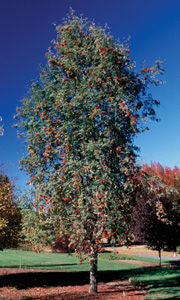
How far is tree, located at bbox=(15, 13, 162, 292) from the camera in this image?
973 cm

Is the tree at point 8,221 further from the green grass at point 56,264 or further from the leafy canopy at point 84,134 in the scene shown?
the green grass at point 56,264

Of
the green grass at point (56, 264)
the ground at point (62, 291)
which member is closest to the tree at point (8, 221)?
the ground at point (62, 291)

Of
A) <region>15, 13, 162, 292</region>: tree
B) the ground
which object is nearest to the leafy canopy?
<region>15, 13, 162, 292</region>: tree

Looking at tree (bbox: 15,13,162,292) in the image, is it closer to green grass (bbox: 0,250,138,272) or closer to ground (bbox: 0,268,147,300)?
ground (bbox: 0,268,147,300)

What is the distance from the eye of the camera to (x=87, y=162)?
9.64 metres

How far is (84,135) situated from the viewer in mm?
10070

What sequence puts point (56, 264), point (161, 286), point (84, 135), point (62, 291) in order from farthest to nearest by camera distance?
point (56, 264) → point (161, 286) → point (62, 291) → point (84, 135)

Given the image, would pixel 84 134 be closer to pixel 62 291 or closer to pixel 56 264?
pixel 62 291

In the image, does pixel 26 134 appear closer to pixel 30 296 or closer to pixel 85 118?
pixel 85 118

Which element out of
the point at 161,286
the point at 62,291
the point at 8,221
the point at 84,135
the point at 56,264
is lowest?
the point at 56,264

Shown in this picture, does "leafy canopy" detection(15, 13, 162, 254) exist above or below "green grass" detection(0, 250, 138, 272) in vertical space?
above

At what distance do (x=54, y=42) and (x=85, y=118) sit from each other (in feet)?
15.0

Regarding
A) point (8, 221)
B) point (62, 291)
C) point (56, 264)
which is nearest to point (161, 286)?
point (62, 291)

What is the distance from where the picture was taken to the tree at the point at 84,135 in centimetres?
973
